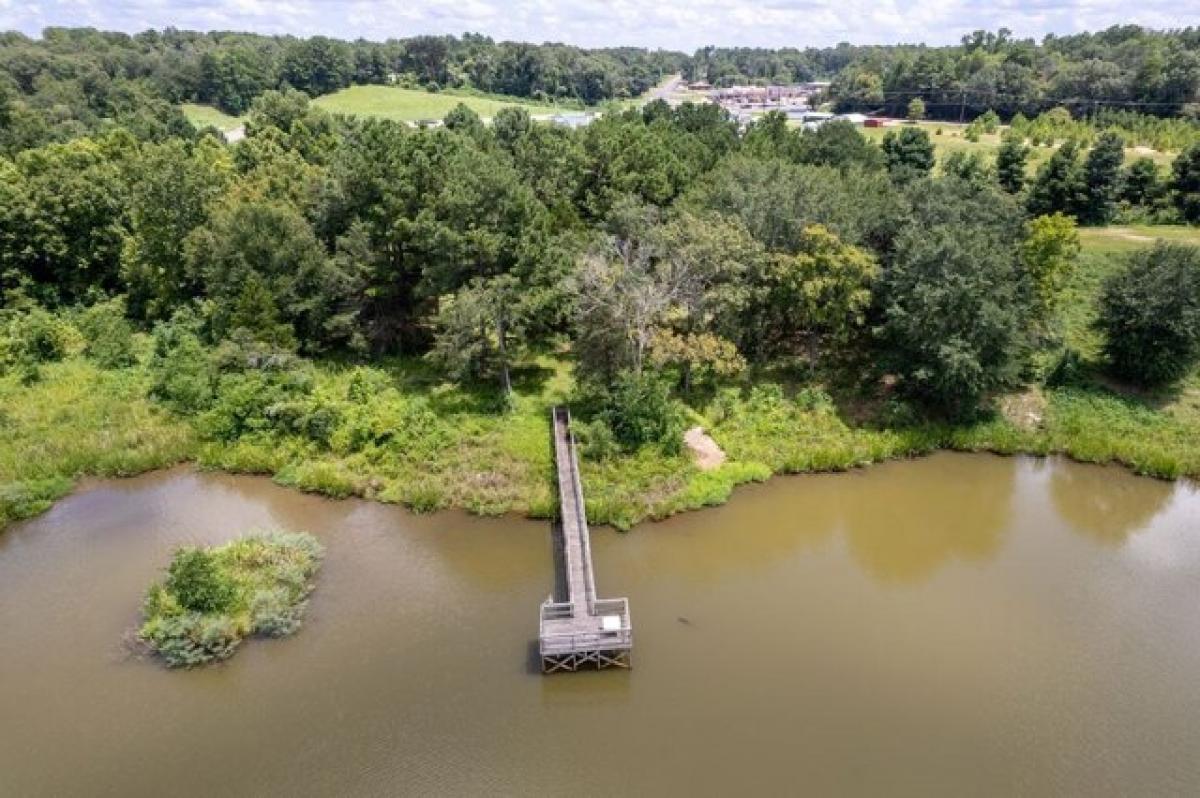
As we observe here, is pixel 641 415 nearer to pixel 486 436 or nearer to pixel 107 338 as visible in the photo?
pixel 486 436

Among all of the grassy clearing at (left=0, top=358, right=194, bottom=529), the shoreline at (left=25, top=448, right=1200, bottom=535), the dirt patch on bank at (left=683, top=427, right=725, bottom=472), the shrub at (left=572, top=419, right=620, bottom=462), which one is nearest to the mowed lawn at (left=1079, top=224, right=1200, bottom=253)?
the shoreline at (left=25, top=448, right=1200, bottom=535)

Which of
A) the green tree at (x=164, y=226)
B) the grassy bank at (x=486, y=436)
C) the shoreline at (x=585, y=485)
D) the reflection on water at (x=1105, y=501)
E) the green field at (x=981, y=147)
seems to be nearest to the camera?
the shoreline at (x=585, y=485)

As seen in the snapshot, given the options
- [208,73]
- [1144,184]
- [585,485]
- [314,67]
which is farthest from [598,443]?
[314,67]

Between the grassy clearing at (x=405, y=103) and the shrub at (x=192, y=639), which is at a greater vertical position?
the grassy clearing at (x=405, y=103)

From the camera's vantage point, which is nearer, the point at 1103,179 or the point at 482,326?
the point at 482,326

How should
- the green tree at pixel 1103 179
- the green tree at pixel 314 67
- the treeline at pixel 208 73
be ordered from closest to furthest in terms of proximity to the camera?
the green tree at pixel 1103 179
the treeline at pixel 208 73
the green tree at pixel 314 67

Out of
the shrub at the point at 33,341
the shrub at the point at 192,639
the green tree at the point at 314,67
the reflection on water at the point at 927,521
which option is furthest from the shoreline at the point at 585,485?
the green tree at the point at 314,67

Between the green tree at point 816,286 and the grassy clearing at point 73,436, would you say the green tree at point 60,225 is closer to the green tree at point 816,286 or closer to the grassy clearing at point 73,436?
the grassy clearing at point 73,436

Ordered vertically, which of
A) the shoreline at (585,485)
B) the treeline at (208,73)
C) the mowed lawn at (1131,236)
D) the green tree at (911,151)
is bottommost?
the shoreline at (585,485)
